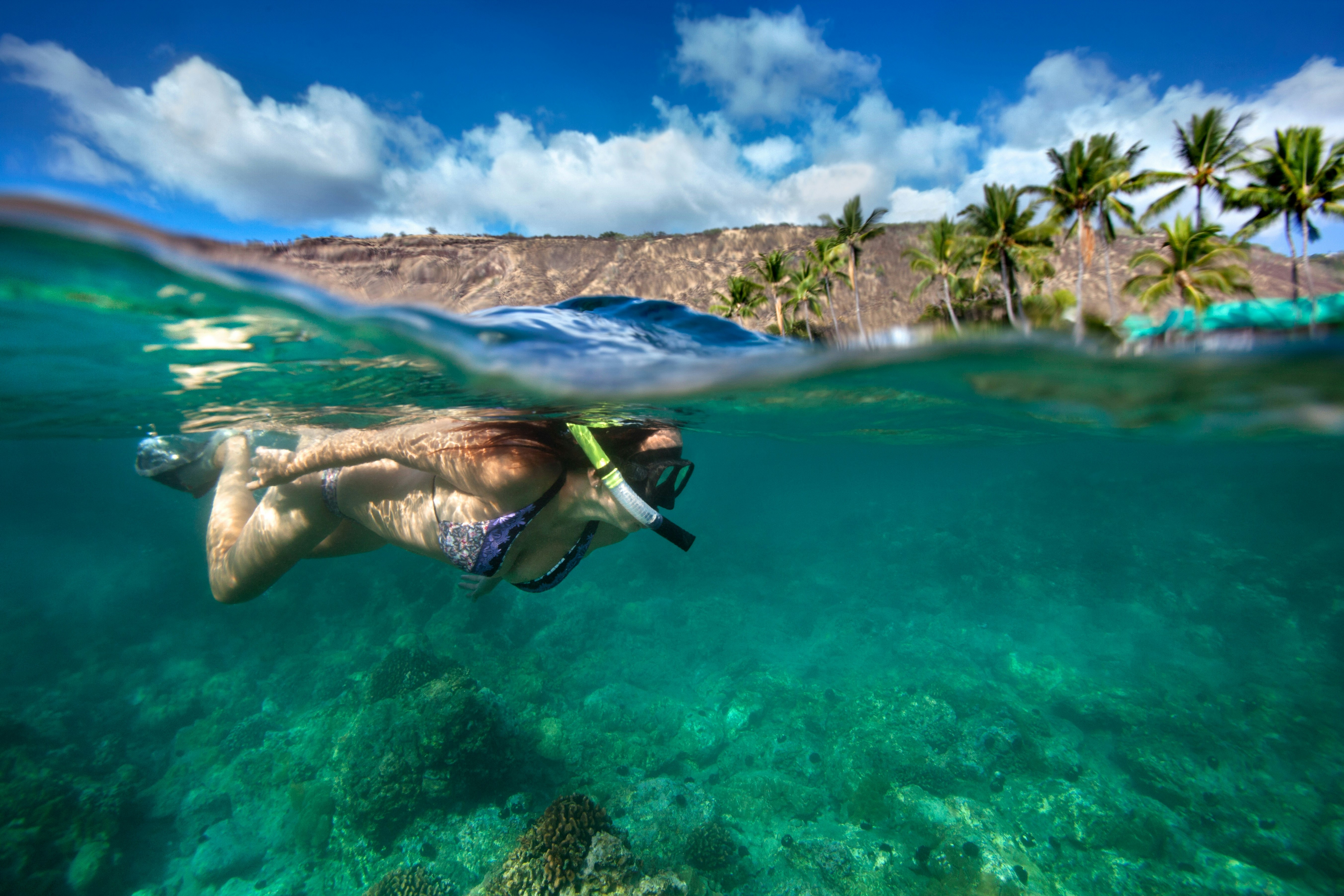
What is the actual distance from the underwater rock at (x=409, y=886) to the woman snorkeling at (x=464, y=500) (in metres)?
6.01

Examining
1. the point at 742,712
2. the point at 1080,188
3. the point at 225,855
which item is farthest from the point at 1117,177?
the point at 225,855

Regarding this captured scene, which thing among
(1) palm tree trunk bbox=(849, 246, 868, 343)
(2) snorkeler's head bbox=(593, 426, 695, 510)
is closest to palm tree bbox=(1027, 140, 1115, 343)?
(1) palm tree trunk bbox=(849, 246, 868, 343)

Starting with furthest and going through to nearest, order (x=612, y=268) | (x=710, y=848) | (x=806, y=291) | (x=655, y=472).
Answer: (x=612, y=268)
(x=806, y=291)
(x=710, y=848)
(x=655, y=472)

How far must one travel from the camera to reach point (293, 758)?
11398 mm

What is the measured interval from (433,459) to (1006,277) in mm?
30398

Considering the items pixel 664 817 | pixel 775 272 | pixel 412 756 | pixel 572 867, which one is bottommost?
pixel 664 817

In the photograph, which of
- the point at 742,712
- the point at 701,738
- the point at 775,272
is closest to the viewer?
the point at 701,738

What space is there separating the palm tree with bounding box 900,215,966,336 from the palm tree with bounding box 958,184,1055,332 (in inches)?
56.1

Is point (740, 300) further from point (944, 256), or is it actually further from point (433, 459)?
point (433, 459)

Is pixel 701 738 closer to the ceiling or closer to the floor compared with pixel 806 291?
closer to the floor

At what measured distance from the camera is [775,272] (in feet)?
104

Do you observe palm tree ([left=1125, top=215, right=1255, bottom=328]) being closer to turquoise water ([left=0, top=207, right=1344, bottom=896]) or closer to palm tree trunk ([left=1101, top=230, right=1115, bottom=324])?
palm tree trunk ([left=1101, top=230, right=1115, bottom=324])

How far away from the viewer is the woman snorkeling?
3518mm

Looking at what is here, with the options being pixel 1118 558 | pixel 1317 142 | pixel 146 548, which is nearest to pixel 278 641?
pixel 146 548
